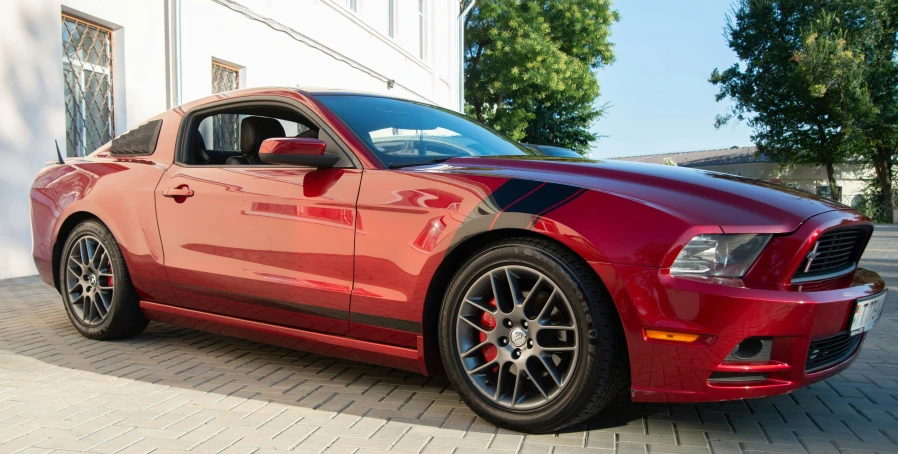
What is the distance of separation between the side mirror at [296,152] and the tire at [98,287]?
5.14ft

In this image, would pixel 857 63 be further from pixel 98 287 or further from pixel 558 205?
pixel 98 287

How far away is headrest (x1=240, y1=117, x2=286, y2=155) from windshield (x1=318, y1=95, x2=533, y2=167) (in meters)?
0.74

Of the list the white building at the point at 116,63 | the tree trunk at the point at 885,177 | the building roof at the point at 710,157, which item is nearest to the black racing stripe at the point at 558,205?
the white building at the point at 116,63

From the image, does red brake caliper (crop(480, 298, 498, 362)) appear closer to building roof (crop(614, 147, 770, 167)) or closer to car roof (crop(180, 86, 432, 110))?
car roof (crop(180, 86, 432, 110))

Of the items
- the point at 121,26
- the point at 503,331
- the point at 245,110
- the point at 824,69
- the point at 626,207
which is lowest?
the point at 503,331

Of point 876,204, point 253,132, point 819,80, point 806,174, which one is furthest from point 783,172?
point 253,132

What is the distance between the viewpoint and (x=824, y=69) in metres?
30.6

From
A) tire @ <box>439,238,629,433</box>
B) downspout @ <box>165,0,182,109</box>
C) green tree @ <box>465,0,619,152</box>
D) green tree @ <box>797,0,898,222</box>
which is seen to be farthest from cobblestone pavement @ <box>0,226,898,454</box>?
green tree @ <box>797,0,898,222</box>

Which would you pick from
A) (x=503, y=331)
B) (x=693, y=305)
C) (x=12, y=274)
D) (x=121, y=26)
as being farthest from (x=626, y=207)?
(x=121, y=26)

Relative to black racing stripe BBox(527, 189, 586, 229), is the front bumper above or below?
below

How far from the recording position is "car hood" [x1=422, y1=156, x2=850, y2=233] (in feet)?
8.64

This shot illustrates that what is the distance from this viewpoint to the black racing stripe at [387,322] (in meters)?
3.12

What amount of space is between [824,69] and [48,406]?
33188 millimetres

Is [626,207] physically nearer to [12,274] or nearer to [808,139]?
[12,274]
